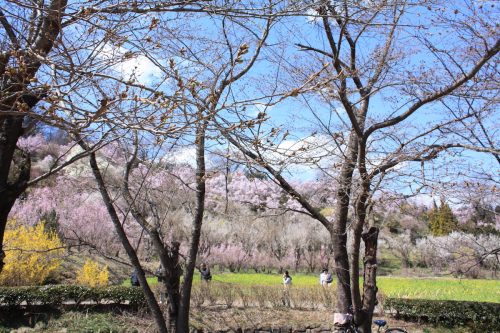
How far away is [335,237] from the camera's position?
7492mm

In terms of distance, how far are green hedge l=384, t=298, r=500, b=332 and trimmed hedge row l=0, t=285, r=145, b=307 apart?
22.3 feet

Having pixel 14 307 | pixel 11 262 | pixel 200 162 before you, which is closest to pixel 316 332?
pixel 200 162

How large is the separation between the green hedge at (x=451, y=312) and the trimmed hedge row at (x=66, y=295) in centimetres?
678

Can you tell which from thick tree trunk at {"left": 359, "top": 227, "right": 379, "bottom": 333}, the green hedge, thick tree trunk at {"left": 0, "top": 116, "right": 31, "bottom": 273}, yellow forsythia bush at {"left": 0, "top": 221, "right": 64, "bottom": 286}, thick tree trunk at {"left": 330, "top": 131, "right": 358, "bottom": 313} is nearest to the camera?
thick tree trunk at {"left": 0, "top": 116, "right": 31, "bottom": 273}

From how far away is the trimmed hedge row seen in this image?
37.5 ft

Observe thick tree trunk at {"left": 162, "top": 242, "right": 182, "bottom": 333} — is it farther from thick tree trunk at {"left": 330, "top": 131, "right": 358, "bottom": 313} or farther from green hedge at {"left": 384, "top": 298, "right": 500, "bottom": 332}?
green hedge at {"left": 384, "top": 298, "right": 500, "bottom": 332}

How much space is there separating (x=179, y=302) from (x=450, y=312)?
25.8ft

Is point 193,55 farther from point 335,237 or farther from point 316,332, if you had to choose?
point 316,332

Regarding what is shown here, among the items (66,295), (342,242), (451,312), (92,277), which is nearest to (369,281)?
(342,242)

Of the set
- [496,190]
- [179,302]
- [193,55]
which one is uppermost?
[193,55]

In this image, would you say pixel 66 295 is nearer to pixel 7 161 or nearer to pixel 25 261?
pixel 25 261

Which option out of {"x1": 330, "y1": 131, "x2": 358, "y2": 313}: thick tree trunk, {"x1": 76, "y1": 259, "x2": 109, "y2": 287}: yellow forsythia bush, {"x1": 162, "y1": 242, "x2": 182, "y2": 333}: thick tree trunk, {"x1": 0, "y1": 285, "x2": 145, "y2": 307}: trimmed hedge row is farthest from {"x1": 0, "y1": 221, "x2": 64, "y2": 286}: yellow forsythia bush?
{"x1": 330, "y1": 131, "x2": 358, "y2": 313}: thick tree trunk

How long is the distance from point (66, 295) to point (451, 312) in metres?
9.66

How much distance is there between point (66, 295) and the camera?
1184cm
